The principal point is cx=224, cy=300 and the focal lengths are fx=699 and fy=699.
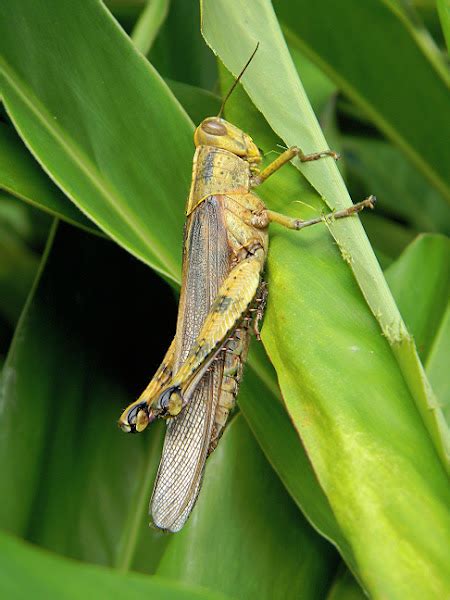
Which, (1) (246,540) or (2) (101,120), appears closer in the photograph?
(1) (246,540)

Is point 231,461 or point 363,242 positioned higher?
point 363,242

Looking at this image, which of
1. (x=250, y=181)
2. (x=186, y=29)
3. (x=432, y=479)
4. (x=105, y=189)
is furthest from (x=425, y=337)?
(x=186, y=29)

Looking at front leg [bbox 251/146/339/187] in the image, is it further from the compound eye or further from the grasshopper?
the compound eye

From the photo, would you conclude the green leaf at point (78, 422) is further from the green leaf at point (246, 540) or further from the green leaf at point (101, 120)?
the green leaf at point (246, 540)

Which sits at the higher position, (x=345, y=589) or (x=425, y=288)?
(x=425, y=288)

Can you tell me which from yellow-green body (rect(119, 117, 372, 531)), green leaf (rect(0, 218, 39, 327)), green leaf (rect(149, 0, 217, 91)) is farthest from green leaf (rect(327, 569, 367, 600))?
green leaf (rect(149, 0, 217, 91))

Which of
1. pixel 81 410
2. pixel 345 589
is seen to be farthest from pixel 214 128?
pixel 345 589

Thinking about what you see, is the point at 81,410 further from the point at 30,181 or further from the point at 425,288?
the point at 425,288

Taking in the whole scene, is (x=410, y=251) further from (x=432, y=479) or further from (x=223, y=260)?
(x=432, y=479)
